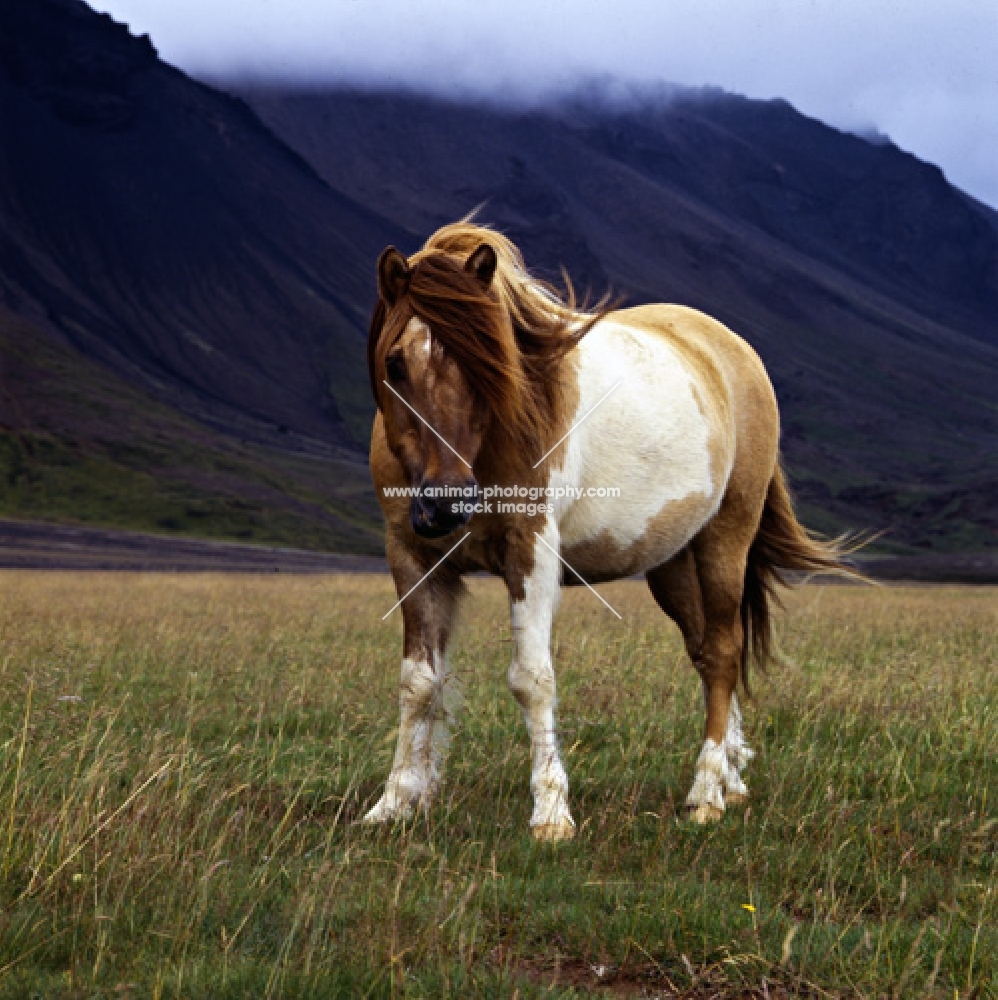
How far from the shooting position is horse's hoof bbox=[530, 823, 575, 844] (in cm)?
550

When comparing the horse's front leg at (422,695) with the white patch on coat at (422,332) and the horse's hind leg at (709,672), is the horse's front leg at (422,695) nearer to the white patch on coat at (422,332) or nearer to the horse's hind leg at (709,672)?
the white patch on coat at (422,332)

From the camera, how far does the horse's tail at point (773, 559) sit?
8383mm

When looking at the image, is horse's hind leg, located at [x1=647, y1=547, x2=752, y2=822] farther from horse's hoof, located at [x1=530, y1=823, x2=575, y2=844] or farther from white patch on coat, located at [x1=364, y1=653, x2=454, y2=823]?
white patch on coat, located at [x1=364, y1=653, x2=454, y2=823]

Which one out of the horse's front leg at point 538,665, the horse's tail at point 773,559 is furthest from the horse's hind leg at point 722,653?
the horse's front leg at point 538,665

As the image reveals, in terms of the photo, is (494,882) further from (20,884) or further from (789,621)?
(789,621)

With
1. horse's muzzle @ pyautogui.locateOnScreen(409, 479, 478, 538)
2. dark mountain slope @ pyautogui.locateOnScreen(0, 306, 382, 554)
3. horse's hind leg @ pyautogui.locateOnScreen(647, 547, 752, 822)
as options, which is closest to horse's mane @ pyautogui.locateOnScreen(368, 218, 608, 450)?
horse's muzzle @ pyautogui.locateOnScreen(409, 479, 478, 538)

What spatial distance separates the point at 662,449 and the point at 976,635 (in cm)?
1097

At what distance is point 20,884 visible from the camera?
427 cm

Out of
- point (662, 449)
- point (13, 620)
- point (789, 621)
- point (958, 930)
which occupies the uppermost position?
point (662, 449)

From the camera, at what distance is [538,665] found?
5805 mm

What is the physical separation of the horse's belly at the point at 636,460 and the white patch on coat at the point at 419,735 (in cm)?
109

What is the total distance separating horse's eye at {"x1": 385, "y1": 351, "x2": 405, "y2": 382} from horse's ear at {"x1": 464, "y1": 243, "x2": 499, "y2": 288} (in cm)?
60

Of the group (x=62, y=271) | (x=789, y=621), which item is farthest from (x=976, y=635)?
(x=62, y=271)

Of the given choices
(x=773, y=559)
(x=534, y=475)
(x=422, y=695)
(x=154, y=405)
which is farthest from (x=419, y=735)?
(x=154, y=405)
